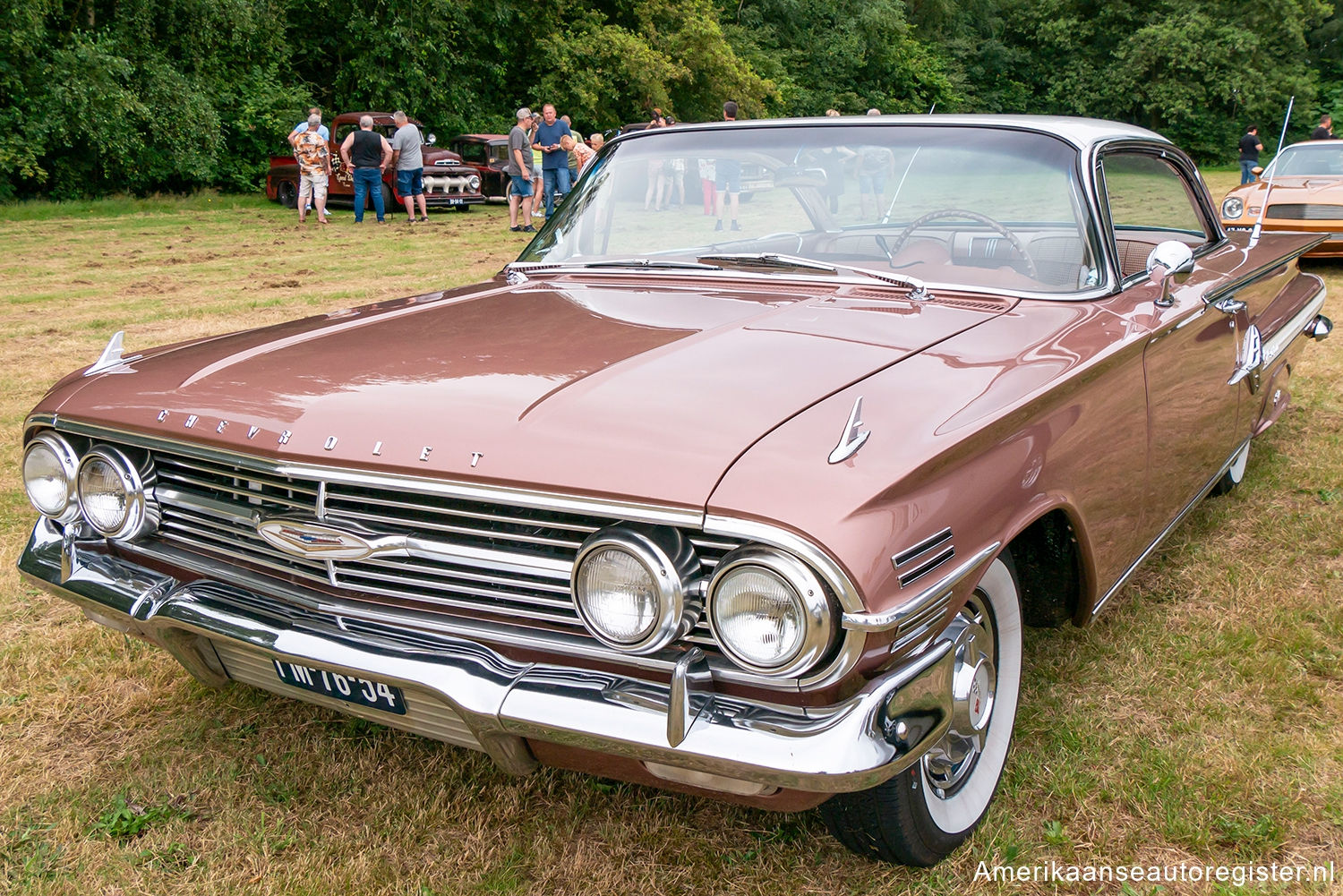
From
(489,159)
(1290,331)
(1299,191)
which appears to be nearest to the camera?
(1290,331)

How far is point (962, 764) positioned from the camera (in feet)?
7.26

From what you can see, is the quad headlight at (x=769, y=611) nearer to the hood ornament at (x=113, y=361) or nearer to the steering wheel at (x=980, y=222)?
the steering wheel at (x=980, y=222)

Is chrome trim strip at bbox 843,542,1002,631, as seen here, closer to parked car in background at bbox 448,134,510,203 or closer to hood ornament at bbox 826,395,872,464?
hood ornament at bbox 826,395,872,464

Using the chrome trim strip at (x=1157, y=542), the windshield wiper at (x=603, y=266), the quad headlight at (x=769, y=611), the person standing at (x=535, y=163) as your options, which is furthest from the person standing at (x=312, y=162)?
the quad headlight at (x=769, y=611)

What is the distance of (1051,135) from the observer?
2.93 metres

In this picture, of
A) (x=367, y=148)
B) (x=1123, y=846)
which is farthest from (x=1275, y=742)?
(x=367, y=148)

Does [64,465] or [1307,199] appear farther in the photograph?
[1307,199]

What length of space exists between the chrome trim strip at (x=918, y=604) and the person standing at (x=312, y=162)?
15.0 m

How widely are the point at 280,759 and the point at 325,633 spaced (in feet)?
2.51

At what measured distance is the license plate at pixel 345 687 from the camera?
2.02 meters

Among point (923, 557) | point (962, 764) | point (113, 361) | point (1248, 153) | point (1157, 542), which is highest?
point (1248, 153)

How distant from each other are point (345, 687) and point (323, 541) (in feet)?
0.93

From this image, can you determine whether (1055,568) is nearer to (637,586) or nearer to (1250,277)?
(637,586)

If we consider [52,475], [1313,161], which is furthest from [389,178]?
[52,475]
